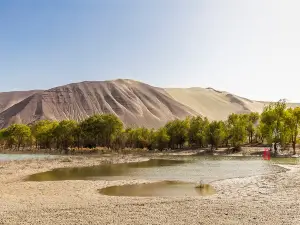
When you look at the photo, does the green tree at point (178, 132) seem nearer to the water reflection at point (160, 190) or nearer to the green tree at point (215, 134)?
the green tree at point (215, 134)

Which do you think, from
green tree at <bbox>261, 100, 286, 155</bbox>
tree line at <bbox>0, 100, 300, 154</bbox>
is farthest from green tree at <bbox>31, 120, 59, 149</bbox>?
green tree at <bbox>261, 100, 286, 155</bbox>

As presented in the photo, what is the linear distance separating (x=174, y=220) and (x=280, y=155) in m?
77.7

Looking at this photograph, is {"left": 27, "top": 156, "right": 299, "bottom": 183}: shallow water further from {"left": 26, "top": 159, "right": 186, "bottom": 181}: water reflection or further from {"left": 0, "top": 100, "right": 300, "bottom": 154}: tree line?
{"left": 0, "top": 100, "right": 300, "bottom": 154}: tree line

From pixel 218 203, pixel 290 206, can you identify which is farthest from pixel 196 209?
pixel 290 206

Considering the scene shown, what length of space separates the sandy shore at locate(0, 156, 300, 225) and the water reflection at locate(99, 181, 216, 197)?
1.61 metres

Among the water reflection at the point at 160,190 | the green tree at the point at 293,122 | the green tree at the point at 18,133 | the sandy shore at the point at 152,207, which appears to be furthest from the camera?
the green tree at the point at 18,133

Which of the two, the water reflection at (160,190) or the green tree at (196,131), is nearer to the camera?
the water reflection at (160,190)

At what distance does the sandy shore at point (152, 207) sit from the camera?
21.0 meters

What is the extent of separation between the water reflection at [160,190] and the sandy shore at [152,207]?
5.28 ft

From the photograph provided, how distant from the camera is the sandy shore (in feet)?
69.1

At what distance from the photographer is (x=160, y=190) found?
3494 centimetres

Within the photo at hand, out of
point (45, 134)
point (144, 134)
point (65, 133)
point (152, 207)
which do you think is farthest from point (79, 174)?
point (45, 134)

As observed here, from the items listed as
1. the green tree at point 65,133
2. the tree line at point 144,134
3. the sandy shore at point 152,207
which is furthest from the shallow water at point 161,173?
the green tree at point 65,133

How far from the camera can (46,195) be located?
3141cm
